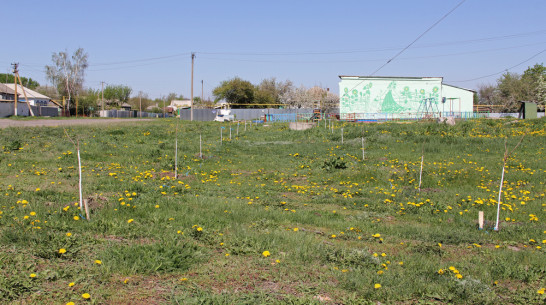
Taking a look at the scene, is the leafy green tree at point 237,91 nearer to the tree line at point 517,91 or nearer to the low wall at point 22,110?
the low wall at point 22,110

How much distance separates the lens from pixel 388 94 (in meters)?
54.0

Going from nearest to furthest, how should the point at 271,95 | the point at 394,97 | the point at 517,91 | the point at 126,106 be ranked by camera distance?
the point at 394,97 → the point at 517,91 → the point at 271,95 → the point at 126,106

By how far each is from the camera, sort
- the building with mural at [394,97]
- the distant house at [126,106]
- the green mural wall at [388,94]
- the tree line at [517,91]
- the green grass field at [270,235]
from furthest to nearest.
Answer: the distant house at [126,106] → the tree line at [517,91] → the green mural wall at [388,94] → the building with mural at [394,97] → the green grass field at [270,235]

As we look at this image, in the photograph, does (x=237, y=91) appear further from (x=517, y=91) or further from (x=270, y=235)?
(x=270, y=235)

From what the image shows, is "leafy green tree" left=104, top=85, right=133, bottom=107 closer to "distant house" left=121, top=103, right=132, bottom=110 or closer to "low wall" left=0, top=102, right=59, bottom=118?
"distant house" left=121, top=103, right=132, bottom=110

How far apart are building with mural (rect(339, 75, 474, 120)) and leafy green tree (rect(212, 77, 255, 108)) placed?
27.0m

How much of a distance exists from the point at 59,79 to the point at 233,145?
221ft

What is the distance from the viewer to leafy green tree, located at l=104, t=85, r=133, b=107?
363ft

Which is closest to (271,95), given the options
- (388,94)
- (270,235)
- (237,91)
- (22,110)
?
(237,91)

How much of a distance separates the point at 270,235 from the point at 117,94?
117 metres

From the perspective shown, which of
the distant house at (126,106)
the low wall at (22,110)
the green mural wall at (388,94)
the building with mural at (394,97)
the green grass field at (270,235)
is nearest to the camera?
the green grass field at (270,235)

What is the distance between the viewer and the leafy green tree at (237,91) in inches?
2987

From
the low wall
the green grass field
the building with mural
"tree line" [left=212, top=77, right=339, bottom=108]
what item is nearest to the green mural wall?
the building with mural

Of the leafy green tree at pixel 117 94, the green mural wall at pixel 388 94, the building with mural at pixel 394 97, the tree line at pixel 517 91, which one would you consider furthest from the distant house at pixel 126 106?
the tree line at pixel 517 91
